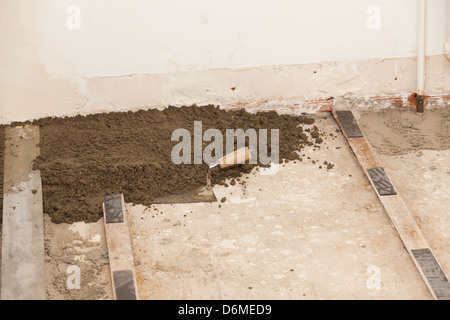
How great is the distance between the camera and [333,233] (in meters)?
5.73

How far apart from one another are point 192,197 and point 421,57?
2588mm

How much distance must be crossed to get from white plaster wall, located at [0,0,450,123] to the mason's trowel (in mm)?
1022

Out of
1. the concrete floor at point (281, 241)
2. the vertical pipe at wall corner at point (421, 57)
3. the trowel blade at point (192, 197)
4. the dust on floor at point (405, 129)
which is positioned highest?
the vertical pipe at wall corner at point (421, 57)

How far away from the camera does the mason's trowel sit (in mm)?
6094

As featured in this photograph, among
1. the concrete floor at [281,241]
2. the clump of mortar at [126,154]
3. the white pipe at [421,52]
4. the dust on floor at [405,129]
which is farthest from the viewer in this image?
the white pipe at [421,52]

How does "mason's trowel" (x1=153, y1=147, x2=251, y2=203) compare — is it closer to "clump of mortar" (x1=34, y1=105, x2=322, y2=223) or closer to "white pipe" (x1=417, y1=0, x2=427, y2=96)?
"clump of mortar" (x1=34, y1=105, x2=322, y2=223)

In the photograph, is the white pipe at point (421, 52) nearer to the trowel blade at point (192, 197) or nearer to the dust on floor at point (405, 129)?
the dust on floor at point (405, 129)

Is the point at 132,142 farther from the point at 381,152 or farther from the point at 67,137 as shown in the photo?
the point at 381,152

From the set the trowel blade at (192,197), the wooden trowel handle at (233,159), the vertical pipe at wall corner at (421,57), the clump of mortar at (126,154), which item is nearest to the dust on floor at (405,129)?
the vertical pipe at wall corner at (421,57)

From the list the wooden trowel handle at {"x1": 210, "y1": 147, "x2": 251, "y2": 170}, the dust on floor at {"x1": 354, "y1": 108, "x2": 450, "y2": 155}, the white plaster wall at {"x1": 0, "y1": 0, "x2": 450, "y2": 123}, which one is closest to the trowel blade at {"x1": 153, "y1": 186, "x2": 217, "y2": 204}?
the wooden trowel handle at {"x1": 210, "y1": 147, "x2": 251, "y2": 170}

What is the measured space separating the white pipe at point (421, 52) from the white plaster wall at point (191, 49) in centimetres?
9

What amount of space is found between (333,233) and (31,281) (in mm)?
2176

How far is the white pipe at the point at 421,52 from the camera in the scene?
695 centimetres

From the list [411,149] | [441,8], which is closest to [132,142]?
[411,149]
